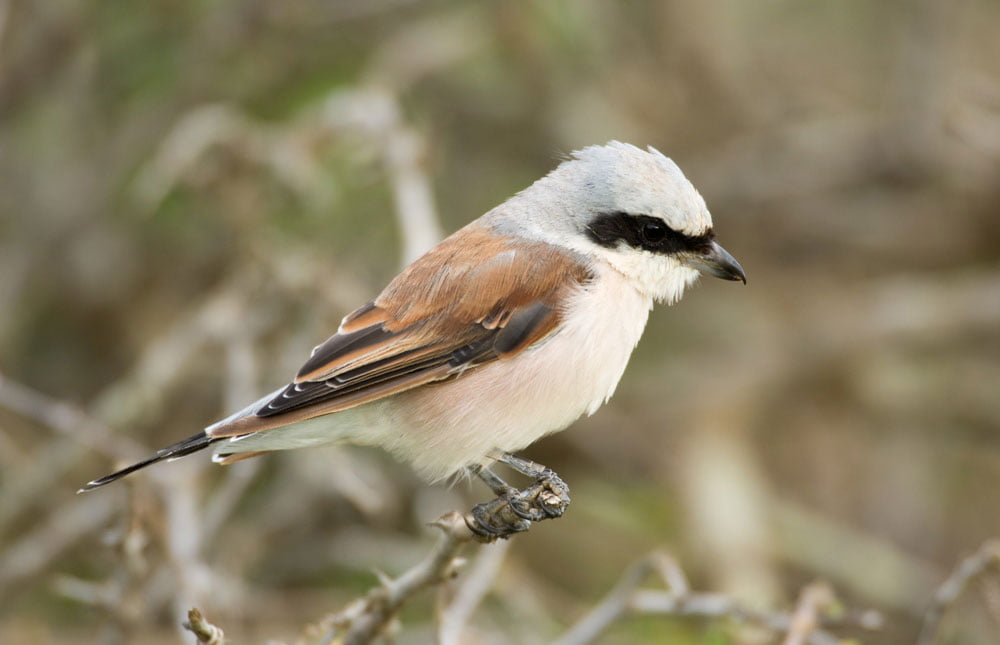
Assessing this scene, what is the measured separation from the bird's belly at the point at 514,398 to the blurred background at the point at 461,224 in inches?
25.4

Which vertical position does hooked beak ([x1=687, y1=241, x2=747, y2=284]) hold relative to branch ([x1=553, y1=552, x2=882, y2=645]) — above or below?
above

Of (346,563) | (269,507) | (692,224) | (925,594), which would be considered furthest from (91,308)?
(925,594)

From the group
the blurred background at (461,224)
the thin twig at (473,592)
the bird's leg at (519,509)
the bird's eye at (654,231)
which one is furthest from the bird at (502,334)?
the blurred background at (461,224)

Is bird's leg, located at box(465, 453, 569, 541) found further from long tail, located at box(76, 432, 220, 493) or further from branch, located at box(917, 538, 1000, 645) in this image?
branch, located at box(917, 538, 1000, 645)

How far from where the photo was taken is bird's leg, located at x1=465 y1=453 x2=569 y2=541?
279 centimetres

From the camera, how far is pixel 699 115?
6.94m

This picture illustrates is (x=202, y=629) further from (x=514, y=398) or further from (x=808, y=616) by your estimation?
(x=808, y=616)

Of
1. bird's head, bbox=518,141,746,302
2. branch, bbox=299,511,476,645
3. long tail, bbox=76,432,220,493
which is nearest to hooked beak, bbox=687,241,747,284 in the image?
bird's head, bbox=518,141,746,302

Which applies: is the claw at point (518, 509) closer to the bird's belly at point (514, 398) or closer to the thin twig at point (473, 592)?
the bird's belly at point (514, 398)

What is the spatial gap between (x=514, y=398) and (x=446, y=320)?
31cm

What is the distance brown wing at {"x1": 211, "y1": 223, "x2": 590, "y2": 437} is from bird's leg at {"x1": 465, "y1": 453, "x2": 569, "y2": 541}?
0.47 m

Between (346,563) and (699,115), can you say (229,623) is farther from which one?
(699,115)

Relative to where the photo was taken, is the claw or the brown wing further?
the brown wing

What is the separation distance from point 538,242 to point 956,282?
3177mm
